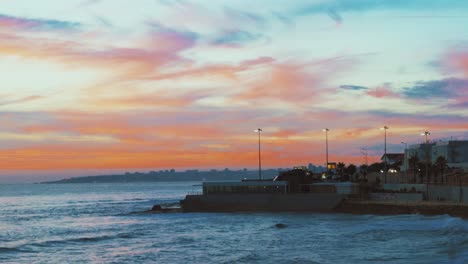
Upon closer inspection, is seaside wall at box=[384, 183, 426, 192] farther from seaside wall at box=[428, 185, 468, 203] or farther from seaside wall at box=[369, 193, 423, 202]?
seaside wall at box=[369, 193, 423, 202]

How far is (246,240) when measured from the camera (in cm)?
6006

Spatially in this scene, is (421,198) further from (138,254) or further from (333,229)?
(138,254)

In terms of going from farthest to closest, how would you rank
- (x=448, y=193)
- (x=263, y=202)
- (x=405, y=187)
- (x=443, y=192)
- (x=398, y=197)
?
(x=405, y=187) < (x=263, y=202) < (x=398, y=197) < (x=443, y=192) < (x=448, y=193)

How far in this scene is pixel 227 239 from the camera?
2414 inches

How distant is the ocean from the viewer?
4725cm

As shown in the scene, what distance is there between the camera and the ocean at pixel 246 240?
4725 centimetres

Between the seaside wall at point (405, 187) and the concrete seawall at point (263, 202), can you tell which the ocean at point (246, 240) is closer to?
the concrete seawall at point (263, 202)

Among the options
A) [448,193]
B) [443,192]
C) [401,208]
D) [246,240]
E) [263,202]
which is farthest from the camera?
[263,202]

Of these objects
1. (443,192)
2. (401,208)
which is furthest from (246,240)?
(443,192)

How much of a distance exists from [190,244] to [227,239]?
467 cm

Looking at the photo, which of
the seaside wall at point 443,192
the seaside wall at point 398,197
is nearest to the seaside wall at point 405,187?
the seaside wall at point 443,192

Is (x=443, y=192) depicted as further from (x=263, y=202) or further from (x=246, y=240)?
(x=246, y=240)

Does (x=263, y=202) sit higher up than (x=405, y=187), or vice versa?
(x=405, y=187)

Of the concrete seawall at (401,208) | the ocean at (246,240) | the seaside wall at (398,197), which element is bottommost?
the ocean at (246,240)
